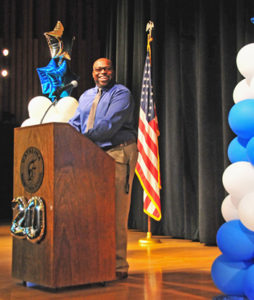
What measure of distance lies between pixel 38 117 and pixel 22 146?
1.83 meters

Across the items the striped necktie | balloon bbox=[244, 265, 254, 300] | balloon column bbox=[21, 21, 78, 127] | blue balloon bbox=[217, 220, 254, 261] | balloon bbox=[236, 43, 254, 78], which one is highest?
balloon column bbox=[21, 21, 78, 127]

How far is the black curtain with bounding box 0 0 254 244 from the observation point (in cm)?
475

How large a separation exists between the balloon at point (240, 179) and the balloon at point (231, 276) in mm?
306

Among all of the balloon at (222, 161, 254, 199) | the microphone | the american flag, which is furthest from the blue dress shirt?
the american flag

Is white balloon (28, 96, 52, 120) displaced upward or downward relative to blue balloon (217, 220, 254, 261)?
upward

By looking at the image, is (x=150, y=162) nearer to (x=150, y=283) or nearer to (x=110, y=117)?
(x=110, y=117)

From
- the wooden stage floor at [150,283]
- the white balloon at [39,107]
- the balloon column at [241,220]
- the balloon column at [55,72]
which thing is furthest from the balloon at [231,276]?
the white balloon at [39,107]

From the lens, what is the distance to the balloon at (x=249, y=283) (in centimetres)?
213

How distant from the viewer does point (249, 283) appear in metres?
2.15

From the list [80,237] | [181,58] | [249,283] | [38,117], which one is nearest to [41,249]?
[80,237]

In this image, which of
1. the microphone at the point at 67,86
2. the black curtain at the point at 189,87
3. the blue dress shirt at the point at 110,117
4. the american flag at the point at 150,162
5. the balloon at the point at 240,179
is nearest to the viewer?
the balloon at the point at 240,179

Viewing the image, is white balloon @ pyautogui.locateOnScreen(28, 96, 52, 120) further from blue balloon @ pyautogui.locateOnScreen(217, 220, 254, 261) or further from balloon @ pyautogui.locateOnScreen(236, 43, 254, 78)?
blue balloon @ pyautogui.locateOnScreen(217, 220, 254, 261)

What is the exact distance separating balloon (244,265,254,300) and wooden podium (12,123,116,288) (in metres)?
0.80

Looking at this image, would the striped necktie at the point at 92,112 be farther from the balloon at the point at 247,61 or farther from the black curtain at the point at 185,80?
the black curtain at the point at 185,80
